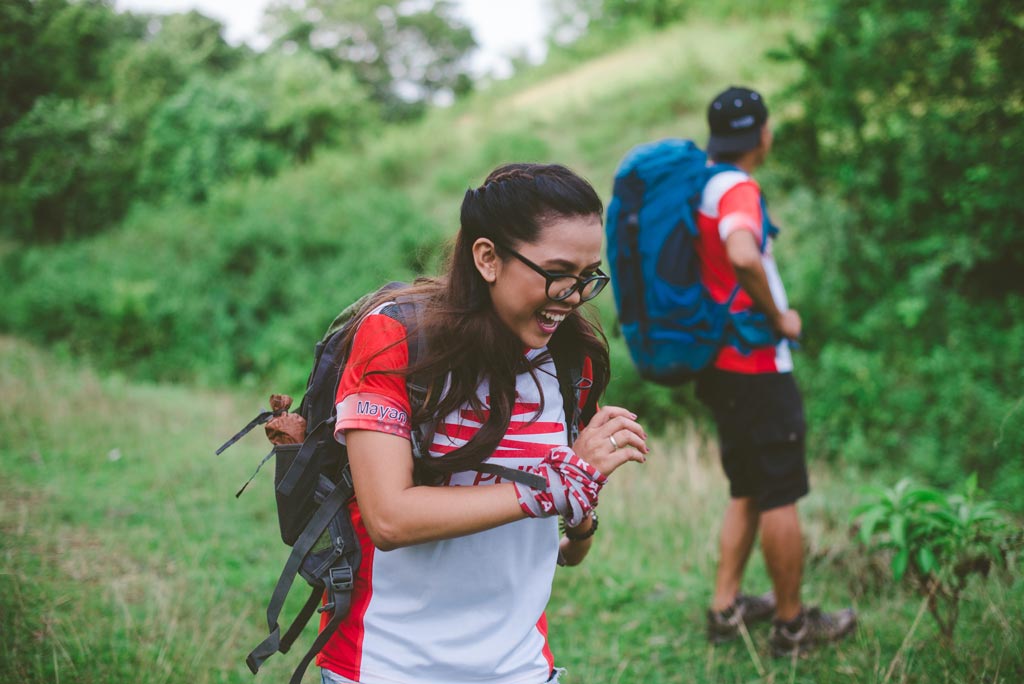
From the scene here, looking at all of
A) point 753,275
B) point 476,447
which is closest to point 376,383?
point 476,447

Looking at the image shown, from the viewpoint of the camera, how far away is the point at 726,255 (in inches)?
134

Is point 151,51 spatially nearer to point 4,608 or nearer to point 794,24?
point 794,24

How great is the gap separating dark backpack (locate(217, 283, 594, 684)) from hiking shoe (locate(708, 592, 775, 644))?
222cm

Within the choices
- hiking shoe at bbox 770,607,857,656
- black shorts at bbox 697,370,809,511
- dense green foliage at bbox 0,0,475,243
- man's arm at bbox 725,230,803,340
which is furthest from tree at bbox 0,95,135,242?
hiking shoe at bbox 770,607,857,656

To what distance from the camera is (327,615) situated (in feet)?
6.08

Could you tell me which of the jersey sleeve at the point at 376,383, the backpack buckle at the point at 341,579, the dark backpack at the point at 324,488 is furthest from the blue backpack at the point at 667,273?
the backpack buckle at the point at 341,579

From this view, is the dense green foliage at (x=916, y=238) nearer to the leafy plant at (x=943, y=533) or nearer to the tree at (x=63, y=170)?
the leafy plant at (x=943, y=533)

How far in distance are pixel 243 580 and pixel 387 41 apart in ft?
103

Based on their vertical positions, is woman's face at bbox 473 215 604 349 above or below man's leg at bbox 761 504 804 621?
above

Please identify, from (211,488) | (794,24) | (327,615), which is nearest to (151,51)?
(794,24)

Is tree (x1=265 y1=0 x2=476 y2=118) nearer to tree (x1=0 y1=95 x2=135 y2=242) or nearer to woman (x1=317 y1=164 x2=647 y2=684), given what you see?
tree (x1=0 y1=95 x2=135 y2=242)

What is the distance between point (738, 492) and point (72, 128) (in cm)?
829

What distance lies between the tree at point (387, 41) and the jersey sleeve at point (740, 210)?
91.8ft

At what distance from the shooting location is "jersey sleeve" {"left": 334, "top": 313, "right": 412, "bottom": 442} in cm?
157
